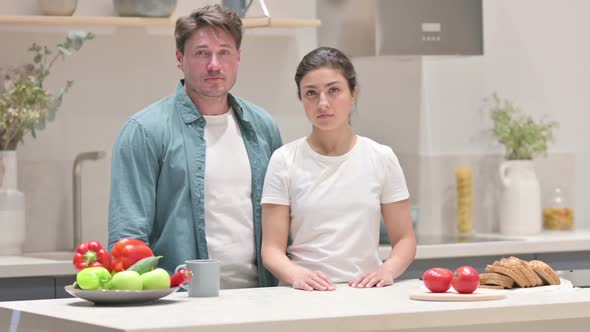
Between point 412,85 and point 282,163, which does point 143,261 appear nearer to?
point 282,163

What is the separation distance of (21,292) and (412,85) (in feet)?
6.77

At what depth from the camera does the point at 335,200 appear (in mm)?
3277

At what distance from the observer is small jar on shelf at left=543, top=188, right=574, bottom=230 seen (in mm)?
5426

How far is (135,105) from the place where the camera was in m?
4.78

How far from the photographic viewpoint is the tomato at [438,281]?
2.79 m

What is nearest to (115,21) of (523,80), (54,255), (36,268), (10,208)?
(10,208)

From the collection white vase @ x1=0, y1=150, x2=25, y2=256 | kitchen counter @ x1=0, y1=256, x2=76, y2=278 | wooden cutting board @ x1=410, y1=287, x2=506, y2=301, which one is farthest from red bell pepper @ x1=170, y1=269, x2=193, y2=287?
white vase @ x1=0, y1=150, x2=25, y2=256

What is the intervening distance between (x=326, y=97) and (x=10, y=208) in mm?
1616

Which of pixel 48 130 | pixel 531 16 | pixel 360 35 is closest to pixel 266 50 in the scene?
pixel 360 35

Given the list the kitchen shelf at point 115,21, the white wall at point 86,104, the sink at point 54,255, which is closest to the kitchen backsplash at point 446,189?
the kitchen shelf at point 115,21

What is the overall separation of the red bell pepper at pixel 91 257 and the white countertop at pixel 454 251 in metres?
1.30

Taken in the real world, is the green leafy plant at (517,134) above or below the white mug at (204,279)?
above

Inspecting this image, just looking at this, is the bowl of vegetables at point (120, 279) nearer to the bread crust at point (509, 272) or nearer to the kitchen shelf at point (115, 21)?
the bread crust at point (509, 272)

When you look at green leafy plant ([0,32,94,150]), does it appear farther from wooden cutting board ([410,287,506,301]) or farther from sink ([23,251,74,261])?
wooden cutting board ([410,287,506,301])
